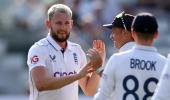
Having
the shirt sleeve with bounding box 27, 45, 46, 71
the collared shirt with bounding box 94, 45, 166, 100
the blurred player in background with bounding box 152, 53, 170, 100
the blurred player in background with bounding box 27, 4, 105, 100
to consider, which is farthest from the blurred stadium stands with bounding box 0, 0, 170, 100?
the blurred player in background with bounding box 152, 53, 170, 100

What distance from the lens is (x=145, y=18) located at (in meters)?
6.29

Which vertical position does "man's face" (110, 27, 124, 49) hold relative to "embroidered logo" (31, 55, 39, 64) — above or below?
above

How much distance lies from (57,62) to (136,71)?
1.62m

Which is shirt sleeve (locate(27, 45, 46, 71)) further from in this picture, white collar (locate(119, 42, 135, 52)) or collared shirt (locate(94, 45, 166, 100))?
collared shirt (locate(94, 45, 166, 100))

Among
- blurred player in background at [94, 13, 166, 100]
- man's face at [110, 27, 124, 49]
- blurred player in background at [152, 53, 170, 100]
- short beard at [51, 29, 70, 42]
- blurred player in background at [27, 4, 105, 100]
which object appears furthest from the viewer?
short beard at [51, 29, 70, 42]

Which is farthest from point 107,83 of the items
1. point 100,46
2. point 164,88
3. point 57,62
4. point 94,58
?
point 57,62

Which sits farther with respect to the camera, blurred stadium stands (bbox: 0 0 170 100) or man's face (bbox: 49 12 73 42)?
blurred stadium stands (bbox: 0 0 170 100)

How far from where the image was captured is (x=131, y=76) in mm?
6258

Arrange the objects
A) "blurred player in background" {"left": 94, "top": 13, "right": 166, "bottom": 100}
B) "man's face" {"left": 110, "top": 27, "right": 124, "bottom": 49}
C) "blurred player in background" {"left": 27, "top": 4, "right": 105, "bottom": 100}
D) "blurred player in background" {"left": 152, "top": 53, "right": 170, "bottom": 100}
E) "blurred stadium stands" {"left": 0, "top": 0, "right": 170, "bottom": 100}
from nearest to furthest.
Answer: "blurred player in background" {"left": 152, "top": 53, "right": 170, "bottom": 100} → "blurred player in background" {"left": 94, "top": 13, "right": 166, "bottom": 100} → "man's face" {"left": 110, "top": 27, "right": 124, "bottom": 49} → "blurred player in background" {"left": 27, "top": 4, "right": 105, "bottom": 100} → "blurred stadium stands" {"left": 0, "top": 0, "right": 170, "bottom": 100}

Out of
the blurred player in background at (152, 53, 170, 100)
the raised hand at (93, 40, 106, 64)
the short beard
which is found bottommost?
the raised hand at (93, 40, 106, 64)

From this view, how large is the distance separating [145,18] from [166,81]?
649 millimetres

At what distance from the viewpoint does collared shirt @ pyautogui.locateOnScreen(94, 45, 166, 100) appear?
6246mm

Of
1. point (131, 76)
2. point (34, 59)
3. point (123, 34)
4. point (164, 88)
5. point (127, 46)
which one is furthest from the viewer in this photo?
point (34, 59)

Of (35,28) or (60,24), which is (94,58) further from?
(35,28)
